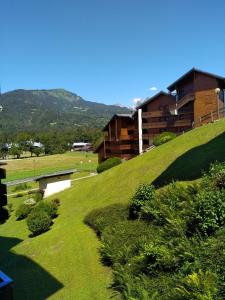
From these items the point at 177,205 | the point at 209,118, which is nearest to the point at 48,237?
the point at 177,205

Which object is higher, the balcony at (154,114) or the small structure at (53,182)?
the balcony at (154,114)

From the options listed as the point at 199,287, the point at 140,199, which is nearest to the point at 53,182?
the point at 140,199

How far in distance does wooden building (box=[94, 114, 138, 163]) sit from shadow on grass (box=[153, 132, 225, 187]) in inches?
1182

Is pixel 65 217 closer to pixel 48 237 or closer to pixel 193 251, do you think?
pixel 48 237

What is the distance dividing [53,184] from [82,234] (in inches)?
865

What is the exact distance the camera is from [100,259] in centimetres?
1695

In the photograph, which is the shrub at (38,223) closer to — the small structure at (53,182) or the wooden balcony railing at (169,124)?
the small structure at (53,182)

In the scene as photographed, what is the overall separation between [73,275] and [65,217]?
11.1 meters

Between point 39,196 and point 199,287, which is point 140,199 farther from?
point 39,196

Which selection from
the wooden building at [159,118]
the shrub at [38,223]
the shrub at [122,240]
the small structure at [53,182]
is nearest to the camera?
the shrub at [122,240]

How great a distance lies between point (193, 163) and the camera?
25859 millimetres

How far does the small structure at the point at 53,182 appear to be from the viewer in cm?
4186

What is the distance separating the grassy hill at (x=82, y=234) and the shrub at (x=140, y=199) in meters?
2.67

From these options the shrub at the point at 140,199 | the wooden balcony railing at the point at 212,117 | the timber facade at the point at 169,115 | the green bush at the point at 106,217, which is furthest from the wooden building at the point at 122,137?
the shrub at the point at 140,199
